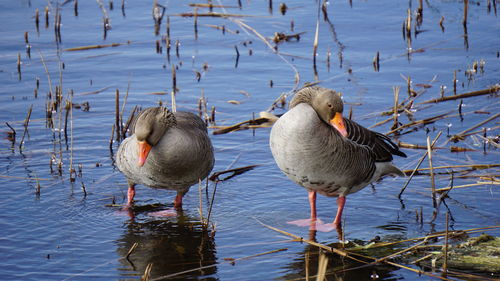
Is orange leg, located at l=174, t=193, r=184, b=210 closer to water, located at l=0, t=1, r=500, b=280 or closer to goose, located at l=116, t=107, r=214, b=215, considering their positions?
water, located at l=0, t=1, r=500, b=280

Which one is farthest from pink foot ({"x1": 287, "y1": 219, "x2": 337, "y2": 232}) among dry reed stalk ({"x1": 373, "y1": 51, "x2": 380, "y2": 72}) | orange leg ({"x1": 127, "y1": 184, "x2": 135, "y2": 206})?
dry reed stalk ({"x1": 373, "y1": 51, "x2": 380, "y2": 72})

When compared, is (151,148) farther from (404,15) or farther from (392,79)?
(404,15)

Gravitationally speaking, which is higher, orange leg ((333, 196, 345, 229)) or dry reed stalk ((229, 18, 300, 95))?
dry reed stalk ((229, 18, 300, 95))

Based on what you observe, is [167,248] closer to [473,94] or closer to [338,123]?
[338,123]

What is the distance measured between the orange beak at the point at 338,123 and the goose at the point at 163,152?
1.29m

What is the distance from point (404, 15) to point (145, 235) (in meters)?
8.56

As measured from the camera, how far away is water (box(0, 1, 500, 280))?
21.4 feet

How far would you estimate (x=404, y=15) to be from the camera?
45.8ft

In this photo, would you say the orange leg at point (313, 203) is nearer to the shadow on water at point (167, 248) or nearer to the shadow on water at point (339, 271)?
the shadow on water at point (339, 271)

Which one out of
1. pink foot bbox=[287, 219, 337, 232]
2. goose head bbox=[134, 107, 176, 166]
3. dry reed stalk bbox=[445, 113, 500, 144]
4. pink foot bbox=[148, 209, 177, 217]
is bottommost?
pink foot bbox=[287, 219, 337, 232]

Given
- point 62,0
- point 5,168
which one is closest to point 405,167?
point 5,168

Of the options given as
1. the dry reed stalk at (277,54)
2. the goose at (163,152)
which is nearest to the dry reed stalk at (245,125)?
the dry reed stalk at (277,54)

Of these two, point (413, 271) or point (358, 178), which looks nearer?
point (413, 271)

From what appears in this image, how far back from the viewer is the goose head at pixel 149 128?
6699mm
